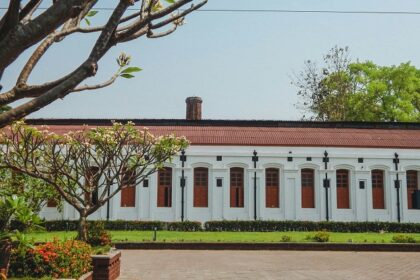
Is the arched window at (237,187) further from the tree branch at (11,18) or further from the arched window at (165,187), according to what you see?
the tree branch at (11,18)

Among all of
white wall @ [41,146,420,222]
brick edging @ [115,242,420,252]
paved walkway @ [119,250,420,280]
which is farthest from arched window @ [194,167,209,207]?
paved walkway @ [119,250,420,280]

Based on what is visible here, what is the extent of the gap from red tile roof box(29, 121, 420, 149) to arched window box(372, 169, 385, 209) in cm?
170

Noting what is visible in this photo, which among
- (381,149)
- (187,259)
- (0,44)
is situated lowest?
(187,259)

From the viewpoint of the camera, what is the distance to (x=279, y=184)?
2981 centimetres

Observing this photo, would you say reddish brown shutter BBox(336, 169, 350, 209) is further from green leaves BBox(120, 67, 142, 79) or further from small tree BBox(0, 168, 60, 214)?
green leaves BBox(120, 67, 142, 79)

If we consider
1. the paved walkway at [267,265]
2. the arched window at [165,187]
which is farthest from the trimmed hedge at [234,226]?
the paved walkway at [267,265]

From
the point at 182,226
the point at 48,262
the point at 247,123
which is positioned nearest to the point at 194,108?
the point at 247,123

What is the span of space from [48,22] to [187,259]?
47.3 ft

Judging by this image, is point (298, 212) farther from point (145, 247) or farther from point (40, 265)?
point (40, 265)

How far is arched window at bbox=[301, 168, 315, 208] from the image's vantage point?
2984cm

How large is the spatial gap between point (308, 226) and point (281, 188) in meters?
3.24

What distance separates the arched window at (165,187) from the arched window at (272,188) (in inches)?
222

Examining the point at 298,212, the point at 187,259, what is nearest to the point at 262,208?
the point at 298,212

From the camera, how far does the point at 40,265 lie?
379 inches
